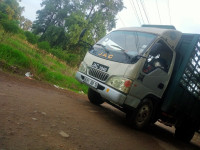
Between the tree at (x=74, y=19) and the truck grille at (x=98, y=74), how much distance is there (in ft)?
59.3

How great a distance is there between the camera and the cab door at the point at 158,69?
14.9 ft

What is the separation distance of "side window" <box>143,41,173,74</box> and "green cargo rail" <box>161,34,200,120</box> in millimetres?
328

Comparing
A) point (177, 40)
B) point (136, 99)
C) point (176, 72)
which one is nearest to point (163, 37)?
point (177, 40)

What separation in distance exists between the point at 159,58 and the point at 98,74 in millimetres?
1539

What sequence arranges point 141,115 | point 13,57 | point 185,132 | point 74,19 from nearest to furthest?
point 141,115 < point 185,132 < point 13,57 < point 74,19

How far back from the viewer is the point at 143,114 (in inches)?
190

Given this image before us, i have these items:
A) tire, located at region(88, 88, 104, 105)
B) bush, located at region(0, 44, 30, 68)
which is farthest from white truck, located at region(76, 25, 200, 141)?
bush, located at region(0, 44, 30, 68)

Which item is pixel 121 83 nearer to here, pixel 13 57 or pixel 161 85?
pixel 161 85

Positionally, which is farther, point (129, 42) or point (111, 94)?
point (129, 42)

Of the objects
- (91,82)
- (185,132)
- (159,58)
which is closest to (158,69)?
(159,58)

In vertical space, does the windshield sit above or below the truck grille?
above

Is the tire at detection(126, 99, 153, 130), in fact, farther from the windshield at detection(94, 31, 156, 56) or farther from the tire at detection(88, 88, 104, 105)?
the tire at detection(88, 88, 104, 105)

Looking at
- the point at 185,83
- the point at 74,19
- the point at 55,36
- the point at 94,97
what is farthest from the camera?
the point at 55,36

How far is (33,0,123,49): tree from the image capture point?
77.2 feet
